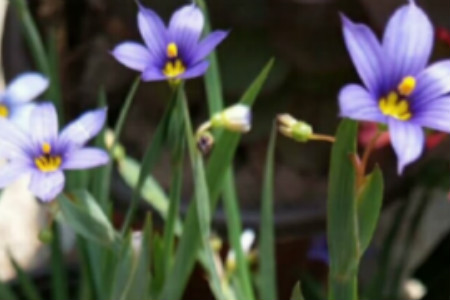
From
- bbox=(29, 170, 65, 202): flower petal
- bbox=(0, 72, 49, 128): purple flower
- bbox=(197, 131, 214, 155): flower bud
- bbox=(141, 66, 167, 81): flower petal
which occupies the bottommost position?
bbox=(197, 131, 214, 155): flower bud

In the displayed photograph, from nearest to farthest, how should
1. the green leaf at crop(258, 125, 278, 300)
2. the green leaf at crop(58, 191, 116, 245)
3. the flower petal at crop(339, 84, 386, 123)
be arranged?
the flower petal at crop(339, 84, 386, 123), the green leaf at crop(58, 191, 116, 245), the green leaf at crop(258, 125, 278, 300)

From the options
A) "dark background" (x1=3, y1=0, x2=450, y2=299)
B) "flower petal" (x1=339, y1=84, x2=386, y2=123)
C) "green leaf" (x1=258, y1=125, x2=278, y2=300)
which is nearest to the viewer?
"flower petal" (x1=339, y1=84, x2=386, y2=123)

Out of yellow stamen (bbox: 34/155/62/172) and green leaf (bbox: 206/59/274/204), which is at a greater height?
yellow stamen (bbox: 34/155/62/172)

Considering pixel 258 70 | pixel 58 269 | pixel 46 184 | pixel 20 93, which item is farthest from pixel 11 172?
pixel 258 70

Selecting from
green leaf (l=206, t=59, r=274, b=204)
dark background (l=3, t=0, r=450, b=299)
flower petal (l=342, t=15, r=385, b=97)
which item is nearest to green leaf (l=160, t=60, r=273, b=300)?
green leaf (l=206, t=59, r=274, b=204)

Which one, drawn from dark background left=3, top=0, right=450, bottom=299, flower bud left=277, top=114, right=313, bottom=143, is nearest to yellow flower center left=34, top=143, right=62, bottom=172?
flower bud left=277, top=114, right=313, bottom=143

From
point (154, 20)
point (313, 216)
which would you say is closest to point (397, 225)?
point (313, 216)

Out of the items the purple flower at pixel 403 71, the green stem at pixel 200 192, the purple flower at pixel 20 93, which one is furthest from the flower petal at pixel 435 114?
the purple flower at pixel 20 93

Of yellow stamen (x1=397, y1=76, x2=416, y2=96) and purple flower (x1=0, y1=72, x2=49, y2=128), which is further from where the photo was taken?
purple flower (x1=0, y1=72, x2=49, y2=128)

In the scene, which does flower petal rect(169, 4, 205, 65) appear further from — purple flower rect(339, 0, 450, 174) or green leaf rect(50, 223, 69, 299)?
green leaf rect(50, 223, 69, 299)
